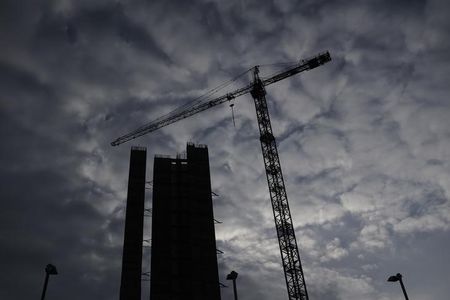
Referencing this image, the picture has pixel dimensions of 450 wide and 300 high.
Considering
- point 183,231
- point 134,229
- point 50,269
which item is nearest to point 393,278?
point 50,269

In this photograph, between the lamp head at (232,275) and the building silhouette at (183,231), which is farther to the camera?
the building silhouette at (183,231)

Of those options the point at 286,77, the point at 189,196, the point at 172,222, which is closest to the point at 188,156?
the point at 189,196

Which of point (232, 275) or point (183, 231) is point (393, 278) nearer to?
point (232, 275)

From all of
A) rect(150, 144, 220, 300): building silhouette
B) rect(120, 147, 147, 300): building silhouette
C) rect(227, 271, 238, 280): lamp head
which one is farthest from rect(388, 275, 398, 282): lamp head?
rect(120, 147, 147, 300): building silhouette

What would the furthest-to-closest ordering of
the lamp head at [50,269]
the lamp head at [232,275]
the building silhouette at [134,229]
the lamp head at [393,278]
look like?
A: the building silhouette at [134,229] → the lamp head at [393,278] → the lamp head at [232,275] → the lamp head at [50,269]

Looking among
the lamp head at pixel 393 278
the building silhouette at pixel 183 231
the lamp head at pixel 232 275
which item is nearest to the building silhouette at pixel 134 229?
the building silhouette at pixel 183 231

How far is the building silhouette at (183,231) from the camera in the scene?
240 feet

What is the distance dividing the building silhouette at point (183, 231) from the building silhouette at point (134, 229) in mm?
3319

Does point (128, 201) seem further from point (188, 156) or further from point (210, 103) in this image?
point (210, 103)

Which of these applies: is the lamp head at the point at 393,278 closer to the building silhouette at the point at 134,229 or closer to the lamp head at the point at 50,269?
the lamp head at the point at 50,269

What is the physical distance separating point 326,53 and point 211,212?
4443 cm

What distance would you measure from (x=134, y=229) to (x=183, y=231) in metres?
10.5

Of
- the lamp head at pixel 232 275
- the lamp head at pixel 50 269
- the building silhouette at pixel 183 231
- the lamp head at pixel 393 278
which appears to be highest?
the building silhouette at pixel 183 231

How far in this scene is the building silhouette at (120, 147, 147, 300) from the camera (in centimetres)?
6838
